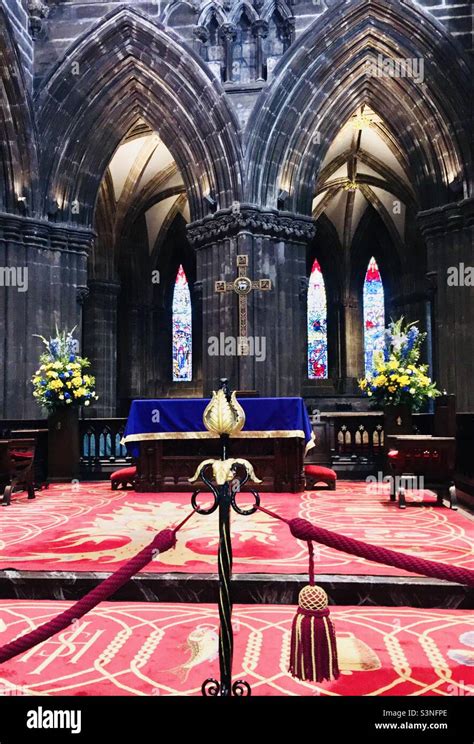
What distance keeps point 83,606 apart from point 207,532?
133 inches

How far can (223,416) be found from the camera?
2711 millimetres

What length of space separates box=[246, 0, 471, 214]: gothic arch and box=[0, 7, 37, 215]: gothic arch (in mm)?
4341

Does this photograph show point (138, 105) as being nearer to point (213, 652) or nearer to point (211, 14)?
point (211, 14)

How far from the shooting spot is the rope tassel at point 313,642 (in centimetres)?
251

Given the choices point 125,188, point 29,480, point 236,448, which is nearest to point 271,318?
point 236,448

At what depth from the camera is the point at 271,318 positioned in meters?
12.2

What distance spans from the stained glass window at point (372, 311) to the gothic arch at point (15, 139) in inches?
542

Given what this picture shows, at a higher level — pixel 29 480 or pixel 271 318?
pixel 271 318

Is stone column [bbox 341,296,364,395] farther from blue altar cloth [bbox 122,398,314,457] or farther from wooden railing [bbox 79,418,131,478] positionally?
blue altar cloth [bbox 122,398,314,457]

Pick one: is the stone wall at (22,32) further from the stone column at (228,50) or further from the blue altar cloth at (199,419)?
the blue altar cloth at (199,419)

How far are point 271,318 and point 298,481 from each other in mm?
4806

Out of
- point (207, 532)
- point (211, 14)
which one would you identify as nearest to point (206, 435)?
point (207, 532)

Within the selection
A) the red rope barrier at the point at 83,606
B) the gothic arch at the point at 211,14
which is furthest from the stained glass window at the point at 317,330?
the red rope barrier at the point at 83,606
